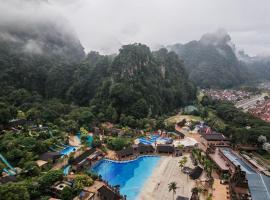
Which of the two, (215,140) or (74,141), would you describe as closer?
(74,141)

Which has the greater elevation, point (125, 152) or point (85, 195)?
point (125, 152)

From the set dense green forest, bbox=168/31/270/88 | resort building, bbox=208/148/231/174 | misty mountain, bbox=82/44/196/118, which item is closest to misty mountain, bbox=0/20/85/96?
misty mountain, bbox=82/44/196/118

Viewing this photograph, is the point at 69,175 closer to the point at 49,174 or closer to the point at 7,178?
the point at 49,174

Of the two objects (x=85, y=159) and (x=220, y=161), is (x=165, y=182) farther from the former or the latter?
(x=85, y=159)

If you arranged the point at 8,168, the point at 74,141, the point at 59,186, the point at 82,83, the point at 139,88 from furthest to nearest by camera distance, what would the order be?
the point at 82,83, the point at 139,88, the point at 74,141, the point at 8,168, the point at 59,186

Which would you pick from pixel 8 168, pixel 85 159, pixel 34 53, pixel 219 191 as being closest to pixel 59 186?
pixel 8 168

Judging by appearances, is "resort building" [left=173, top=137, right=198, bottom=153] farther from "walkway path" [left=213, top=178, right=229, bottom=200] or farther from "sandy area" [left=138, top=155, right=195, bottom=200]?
"walkway path" [left=213, top=178, right=229, bottom=200]
